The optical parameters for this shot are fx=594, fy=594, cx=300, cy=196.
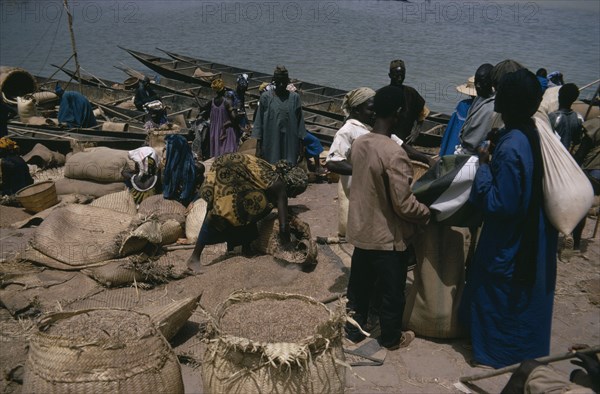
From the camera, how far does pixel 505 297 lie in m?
3.29

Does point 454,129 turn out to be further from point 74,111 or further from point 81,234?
point 74,111

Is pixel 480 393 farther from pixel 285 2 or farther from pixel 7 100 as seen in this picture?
pixel 285 2

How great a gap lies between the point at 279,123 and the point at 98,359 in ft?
14.0

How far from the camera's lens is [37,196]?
265 inches

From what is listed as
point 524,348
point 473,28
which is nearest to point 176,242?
point 524,348

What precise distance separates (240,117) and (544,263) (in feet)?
17.1

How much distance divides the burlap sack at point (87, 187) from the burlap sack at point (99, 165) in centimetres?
7

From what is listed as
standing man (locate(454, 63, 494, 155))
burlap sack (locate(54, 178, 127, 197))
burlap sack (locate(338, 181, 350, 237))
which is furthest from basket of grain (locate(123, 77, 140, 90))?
standing man (locate(454, 63, 494, 155))

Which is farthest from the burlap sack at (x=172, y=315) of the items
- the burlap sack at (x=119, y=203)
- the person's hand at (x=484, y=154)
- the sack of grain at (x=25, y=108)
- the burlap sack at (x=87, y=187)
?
the sack of grain at (x=25, y=108)

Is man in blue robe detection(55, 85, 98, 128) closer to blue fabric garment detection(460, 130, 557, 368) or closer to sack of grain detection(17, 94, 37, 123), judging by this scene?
sack of grain detection(17, 94, 37, 123)

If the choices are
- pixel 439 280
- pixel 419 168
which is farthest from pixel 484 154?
pixel 419 168

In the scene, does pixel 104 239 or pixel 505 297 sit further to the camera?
pixel 104 239

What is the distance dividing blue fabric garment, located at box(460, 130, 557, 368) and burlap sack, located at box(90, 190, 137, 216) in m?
3.72

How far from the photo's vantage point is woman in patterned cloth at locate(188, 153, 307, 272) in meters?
4.60
